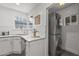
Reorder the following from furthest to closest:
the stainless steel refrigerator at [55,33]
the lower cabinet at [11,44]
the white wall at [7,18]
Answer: the stainless steel refrigerator at [55,33] → the lower cabinet at [11,44] → the white wall at [7,18]

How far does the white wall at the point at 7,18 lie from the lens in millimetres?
1225

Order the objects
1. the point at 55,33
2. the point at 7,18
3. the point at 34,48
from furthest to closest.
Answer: the point at 55,33 < the point at 34,48 < the point at 7,18

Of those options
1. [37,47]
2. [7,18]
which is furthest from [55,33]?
[7,18]

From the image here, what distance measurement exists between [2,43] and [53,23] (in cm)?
107

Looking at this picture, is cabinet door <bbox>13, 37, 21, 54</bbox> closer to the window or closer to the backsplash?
the backsplash

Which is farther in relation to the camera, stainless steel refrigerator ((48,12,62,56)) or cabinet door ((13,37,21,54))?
stainless steel refrigerator ((48,12,62,56))

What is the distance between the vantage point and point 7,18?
1248 millimetres

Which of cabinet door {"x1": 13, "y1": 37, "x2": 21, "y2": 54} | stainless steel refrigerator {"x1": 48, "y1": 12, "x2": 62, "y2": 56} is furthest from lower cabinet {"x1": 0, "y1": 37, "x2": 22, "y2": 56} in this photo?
stainless steel refrigerator {"x1": 48, "y1": 12, "x2": 62, "y2": 56}

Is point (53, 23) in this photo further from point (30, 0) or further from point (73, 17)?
point (30, 0)

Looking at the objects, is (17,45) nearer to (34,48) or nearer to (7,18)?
(34,48)

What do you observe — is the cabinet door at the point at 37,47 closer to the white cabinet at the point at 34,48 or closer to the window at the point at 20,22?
the white cabinet at the point at 34,48

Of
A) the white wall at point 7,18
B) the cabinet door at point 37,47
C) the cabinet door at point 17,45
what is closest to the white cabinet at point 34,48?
the cabinet door at point 37,47

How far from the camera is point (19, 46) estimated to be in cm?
141

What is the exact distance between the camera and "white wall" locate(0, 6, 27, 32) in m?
1.23
